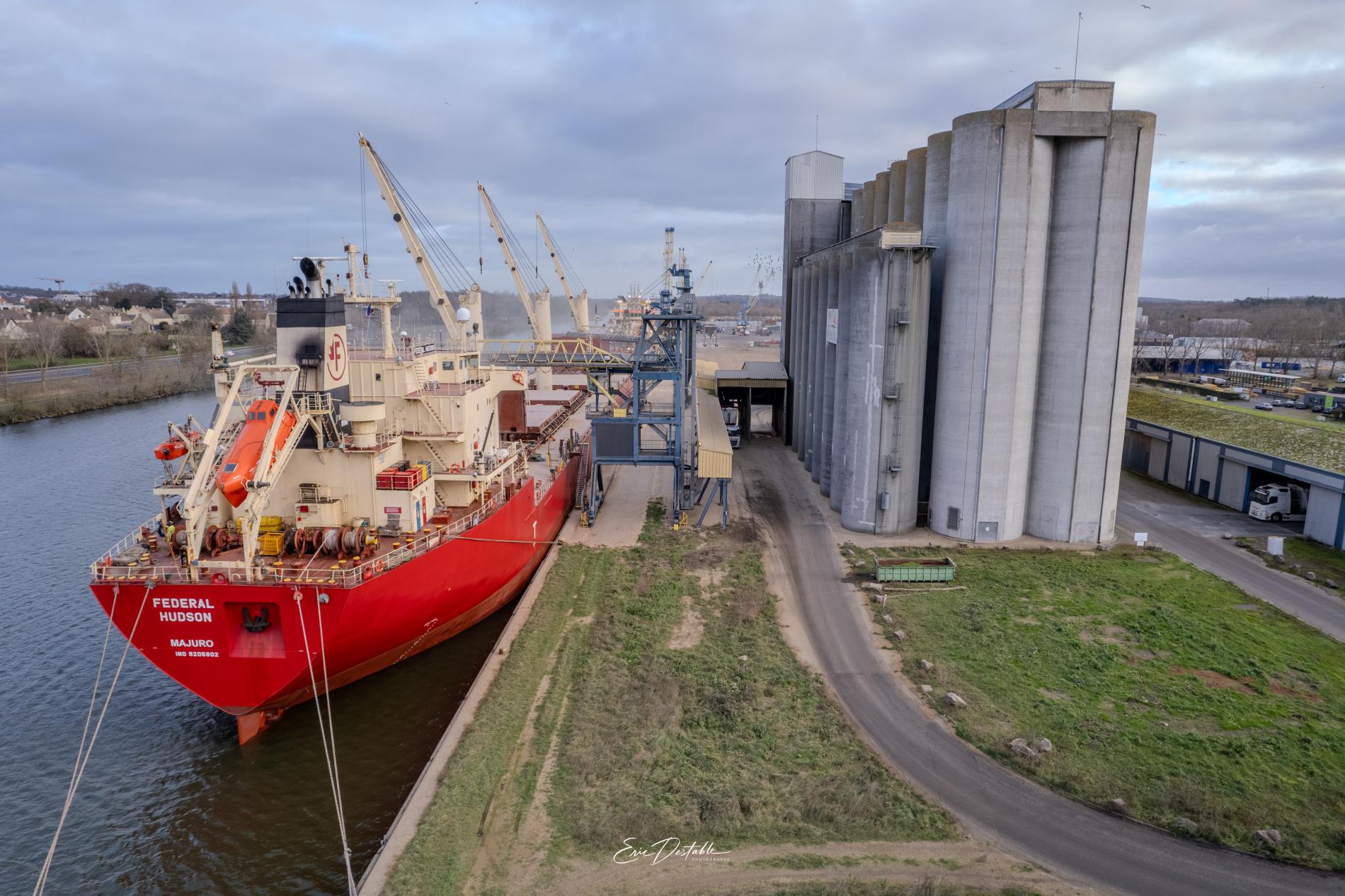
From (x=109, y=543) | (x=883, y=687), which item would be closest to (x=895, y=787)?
(x=883, y=687)

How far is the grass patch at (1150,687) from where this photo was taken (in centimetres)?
1418

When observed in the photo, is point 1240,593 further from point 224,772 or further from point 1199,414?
point 224,772

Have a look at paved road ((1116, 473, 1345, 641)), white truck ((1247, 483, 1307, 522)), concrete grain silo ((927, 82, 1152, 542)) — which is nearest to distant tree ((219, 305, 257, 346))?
concrete grain silo ((927, 82, 1152, 542))

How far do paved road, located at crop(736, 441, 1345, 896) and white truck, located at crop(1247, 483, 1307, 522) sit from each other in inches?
850

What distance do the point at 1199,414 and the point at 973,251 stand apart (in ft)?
68.9

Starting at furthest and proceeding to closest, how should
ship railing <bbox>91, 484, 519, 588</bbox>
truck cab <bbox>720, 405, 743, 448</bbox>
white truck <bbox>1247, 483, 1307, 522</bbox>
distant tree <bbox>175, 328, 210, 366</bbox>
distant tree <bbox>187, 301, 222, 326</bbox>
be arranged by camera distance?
distant tree <bbox>187, 301, 222, 326</bbox> → distant tree <bbox>175, 328, 210, 366</bbox> → truck cab <bbox>720, 405, 743, 448</bbox> → white truck <bbox>1247, 483, 1307, 522</bbox> → ship railing <bbox>91, 484, 519, 588</bbox>

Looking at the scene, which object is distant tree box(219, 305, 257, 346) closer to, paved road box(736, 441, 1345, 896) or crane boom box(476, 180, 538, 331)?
crane boom box(476, 180, 538, 331)

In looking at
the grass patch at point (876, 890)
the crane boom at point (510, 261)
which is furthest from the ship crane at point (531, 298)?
the grass patch at point (876, 890)

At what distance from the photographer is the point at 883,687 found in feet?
60.8

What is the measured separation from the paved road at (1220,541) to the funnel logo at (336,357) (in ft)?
94.8

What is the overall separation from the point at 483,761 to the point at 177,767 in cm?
770

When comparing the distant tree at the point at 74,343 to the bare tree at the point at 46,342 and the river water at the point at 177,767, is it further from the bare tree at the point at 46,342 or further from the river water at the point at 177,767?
the river water at the point at 177,767

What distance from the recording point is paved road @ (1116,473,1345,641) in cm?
2344

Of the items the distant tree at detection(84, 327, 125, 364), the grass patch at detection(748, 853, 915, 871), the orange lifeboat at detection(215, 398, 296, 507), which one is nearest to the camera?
the grass patch at detection(748, 853, 915, 871)
